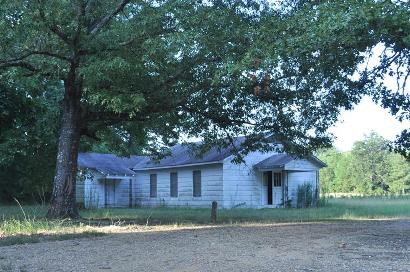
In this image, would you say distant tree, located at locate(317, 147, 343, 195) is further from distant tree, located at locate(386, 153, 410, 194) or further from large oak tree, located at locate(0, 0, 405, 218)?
large oak tree, located at locate(0, 0, 405, 218)

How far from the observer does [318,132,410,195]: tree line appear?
59281 millimetres

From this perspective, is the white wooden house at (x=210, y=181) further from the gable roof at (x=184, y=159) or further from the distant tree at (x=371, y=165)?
the distant tree at (x=371, y=165)

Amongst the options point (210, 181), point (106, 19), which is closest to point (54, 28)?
point (106, 19)

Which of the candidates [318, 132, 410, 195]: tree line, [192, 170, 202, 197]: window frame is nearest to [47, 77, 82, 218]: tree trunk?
[192, 170, 202, 197]: window frame

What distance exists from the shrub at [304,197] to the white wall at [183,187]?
4528 millimetres

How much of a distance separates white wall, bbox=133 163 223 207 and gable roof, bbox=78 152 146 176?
1.30m

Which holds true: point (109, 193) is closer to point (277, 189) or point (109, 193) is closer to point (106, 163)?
point (106, 163)

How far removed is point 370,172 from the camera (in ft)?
199

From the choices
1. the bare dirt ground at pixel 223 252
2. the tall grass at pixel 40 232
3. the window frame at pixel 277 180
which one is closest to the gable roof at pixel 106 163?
the window frame at pixel 277 180

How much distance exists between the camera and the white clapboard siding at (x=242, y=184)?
91.5 ft

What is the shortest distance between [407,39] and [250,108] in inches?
363

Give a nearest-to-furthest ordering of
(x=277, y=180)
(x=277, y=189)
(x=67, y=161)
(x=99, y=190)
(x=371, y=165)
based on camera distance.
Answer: (x=67, y=161) < (x=277, y=189) < (x=277, y=180) < (x=99, y=190) < (x=371, y=165)

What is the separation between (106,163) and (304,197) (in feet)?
43.2

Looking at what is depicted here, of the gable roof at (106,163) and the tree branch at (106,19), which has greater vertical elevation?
the tree branch at (106,19)
